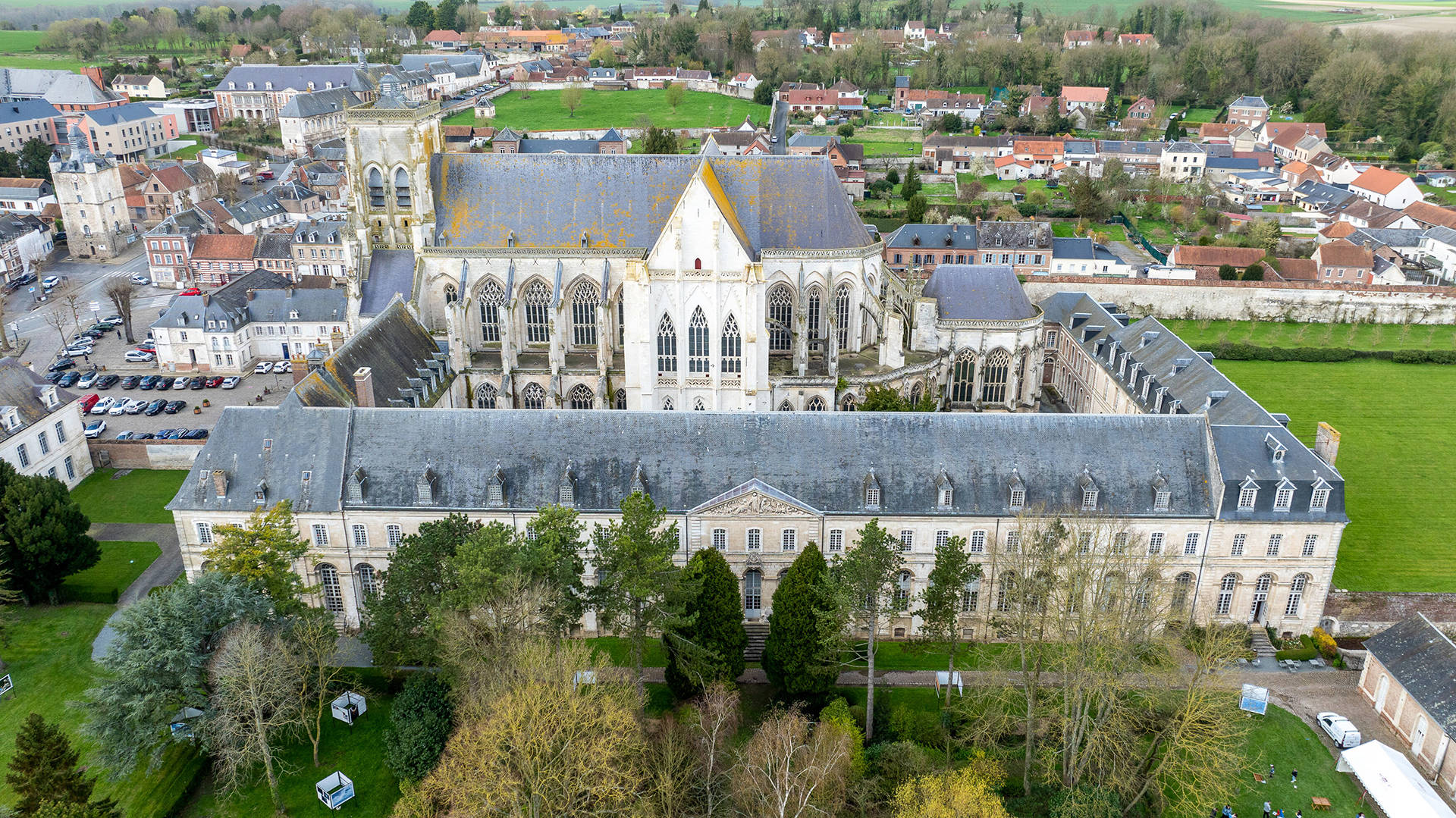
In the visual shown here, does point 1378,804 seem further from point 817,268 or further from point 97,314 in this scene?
point 97,314

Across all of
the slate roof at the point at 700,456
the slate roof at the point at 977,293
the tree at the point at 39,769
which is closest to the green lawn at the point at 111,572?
the slate roof at the point at 700,456

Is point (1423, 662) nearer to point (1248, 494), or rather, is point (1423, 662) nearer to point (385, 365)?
point (1248, 494)

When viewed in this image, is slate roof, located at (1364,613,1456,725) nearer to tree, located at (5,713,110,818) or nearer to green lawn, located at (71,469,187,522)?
tree, located at (5,713,110,818)

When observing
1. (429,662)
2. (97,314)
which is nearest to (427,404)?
(429,662)

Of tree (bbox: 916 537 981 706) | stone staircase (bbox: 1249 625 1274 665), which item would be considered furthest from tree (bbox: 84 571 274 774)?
stone staircase (bbox: 1249 625 1274 665)

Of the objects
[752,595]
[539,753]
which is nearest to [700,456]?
[752,595]

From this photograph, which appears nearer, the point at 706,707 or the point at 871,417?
the point at 706,707

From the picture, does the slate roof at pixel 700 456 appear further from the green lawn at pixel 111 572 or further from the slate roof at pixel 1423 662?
the green lawn at pixel 111 572
